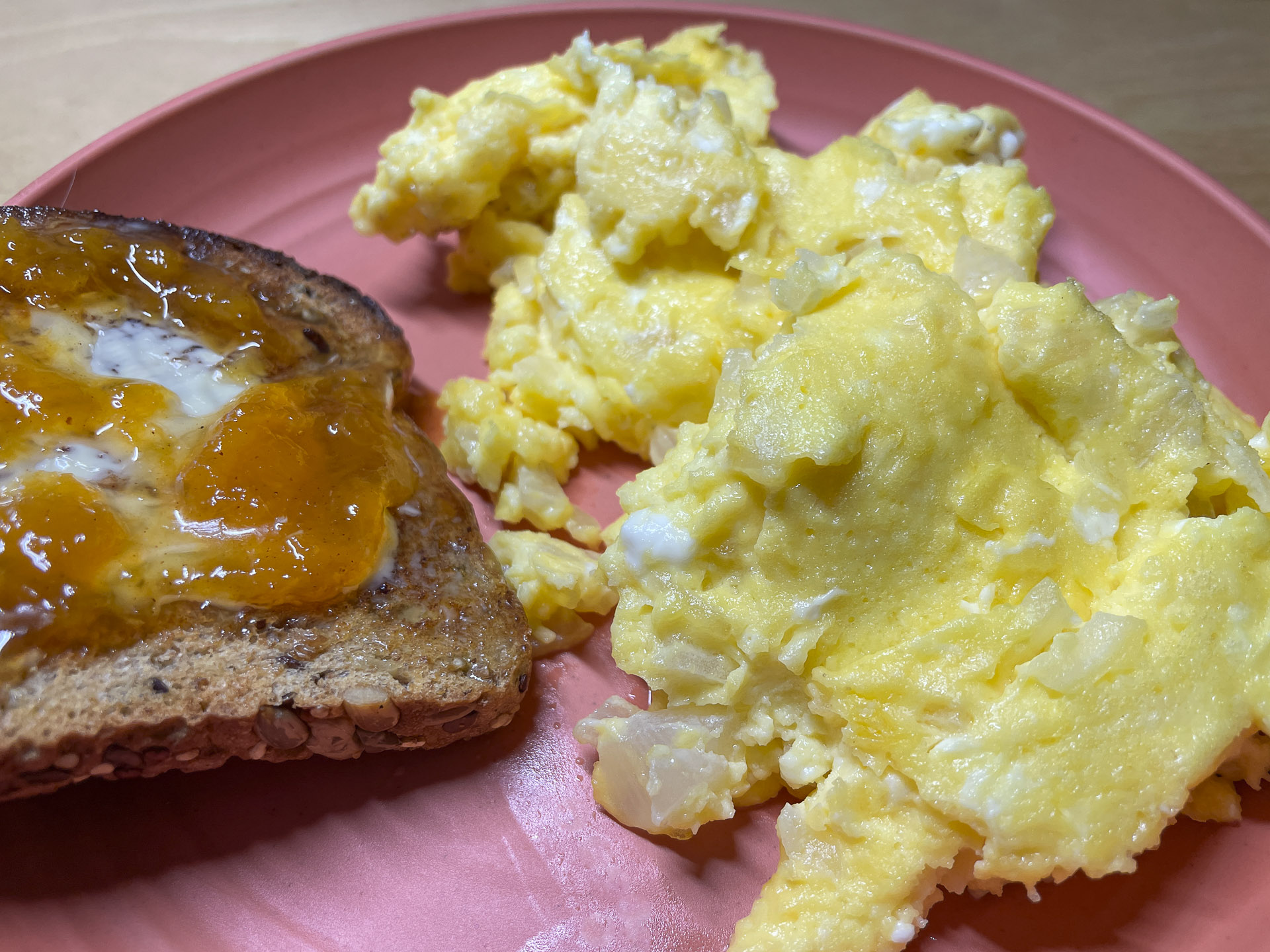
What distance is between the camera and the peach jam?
172cm

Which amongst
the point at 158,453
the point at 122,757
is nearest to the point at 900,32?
the point at 158,453

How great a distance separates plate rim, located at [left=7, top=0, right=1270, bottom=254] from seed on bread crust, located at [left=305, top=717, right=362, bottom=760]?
1903 millimetres

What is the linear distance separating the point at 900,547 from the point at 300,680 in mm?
1327

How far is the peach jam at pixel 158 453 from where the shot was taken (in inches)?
67.6

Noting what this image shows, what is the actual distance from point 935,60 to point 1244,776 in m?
2.61

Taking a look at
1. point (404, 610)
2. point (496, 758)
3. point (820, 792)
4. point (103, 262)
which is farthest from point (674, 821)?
point (103, 262)

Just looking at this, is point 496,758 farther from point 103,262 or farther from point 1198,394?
point 1198,394

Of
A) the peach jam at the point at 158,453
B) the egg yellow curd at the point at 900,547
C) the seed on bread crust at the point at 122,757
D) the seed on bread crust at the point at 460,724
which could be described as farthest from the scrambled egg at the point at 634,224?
the seed on bread crust at the point at 122,757

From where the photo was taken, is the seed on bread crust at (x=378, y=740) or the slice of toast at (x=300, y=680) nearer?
the slice of toast at (x=300, y=680)

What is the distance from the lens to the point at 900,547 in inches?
69.7

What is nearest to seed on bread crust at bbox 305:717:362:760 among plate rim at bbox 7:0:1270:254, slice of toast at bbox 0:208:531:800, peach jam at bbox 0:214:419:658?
slice of toast at bbox 0:208:531:800

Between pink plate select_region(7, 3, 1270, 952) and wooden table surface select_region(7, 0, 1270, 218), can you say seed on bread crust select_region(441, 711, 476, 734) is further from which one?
wooden table surface select_region(7, 0, 1270, 218)

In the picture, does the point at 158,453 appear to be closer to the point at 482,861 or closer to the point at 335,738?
the point at 335,738

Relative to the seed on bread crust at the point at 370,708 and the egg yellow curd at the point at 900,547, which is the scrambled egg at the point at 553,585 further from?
the seed on bread crust at the point at 370,708
